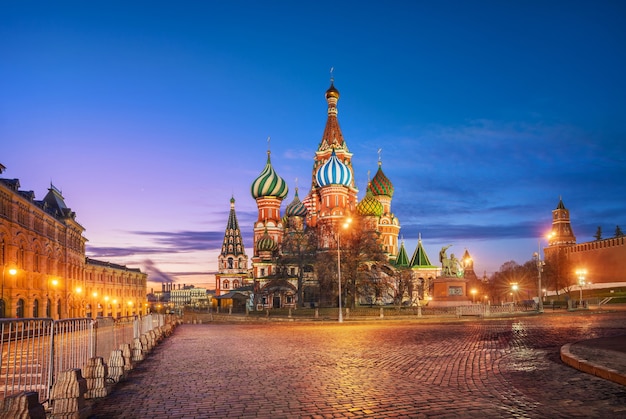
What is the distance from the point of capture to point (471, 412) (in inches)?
303

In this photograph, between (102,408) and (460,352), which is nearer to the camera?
(102,408)

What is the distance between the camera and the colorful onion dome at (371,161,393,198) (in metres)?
90.4

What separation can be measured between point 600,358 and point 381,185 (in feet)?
260

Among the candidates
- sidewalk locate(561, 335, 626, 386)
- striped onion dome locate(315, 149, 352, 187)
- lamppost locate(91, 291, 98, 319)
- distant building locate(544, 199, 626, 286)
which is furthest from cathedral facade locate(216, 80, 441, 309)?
sidewalk locate(561, 335, 626, 386)

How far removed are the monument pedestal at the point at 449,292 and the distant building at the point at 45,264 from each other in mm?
34324

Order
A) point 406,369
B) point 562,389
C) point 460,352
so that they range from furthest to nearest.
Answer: point 460,352, point 406,369, point 562,389

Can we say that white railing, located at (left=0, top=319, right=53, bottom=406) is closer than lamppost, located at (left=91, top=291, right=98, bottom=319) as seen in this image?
Yes

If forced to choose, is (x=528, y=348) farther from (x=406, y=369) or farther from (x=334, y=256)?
(x=334, y=256)

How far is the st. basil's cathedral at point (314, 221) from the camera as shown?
66312 mm

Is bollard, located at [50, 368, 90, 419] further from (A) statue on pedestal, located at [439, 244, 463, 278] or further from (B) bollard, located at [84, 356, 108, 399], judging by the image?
(A) statue on pedestal, located at [439, 244, 463, 278]

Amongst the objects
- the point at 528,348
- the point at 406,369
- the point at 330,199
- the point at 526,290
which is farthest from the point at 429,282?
the point at 406,369

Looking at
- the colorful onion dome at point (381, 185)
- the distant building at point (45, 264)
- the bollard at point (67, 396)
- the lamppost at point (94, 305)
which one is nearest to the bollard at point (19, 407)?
Result: the bollard at point (67, 396)

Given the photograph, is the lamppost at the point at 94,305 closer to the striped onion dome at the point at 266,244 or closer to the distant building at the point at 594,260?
the striped onion dome at the point at 266,244

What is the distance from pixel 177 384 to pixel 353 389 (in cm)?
369
